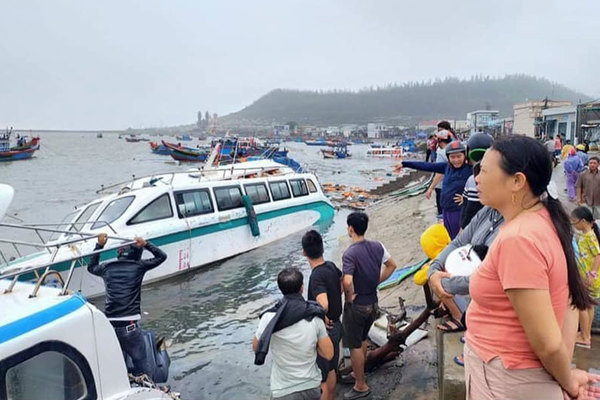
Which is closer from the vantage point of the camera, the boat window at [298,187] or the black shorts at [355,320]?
the black shorts at [355,320]

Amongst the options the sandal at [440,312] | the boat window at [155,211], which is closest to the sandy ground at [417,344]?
the sandal at [440,312]

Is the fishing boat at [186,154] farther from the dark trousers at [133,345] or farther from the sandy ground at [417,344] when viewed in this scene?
the dark trousers at [133,345]

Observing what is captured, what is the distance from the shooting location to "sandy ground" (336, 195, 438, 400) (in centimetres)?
454

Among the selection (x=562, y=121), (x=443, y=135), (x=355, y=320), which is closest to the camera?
(x=355, y=320)

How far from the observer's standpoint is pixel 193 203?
11070mm

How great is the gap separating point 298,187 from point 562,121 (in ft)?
77.2

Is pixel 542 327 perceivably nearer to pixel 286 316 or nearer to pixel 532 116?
pixel 286 316

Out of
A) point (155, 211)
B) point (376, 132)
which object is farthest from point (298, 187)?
point (376, 132)

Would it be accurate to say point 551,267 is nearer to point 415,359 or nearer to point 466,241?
point 466,241

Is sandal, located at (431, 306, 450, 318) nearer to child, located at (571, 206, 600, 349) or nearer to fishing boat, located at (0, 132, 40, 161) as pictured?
child, located at (571, 206, 600, 349)

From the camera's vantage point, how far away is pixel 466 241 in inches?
122

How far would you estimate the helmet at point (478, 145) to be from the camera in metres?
4.00

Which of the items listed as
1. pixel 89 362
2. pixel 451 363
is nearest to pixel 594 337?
pixel 451 363

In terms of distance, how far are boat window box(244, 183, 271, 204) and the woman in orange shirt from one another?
11.0 m
